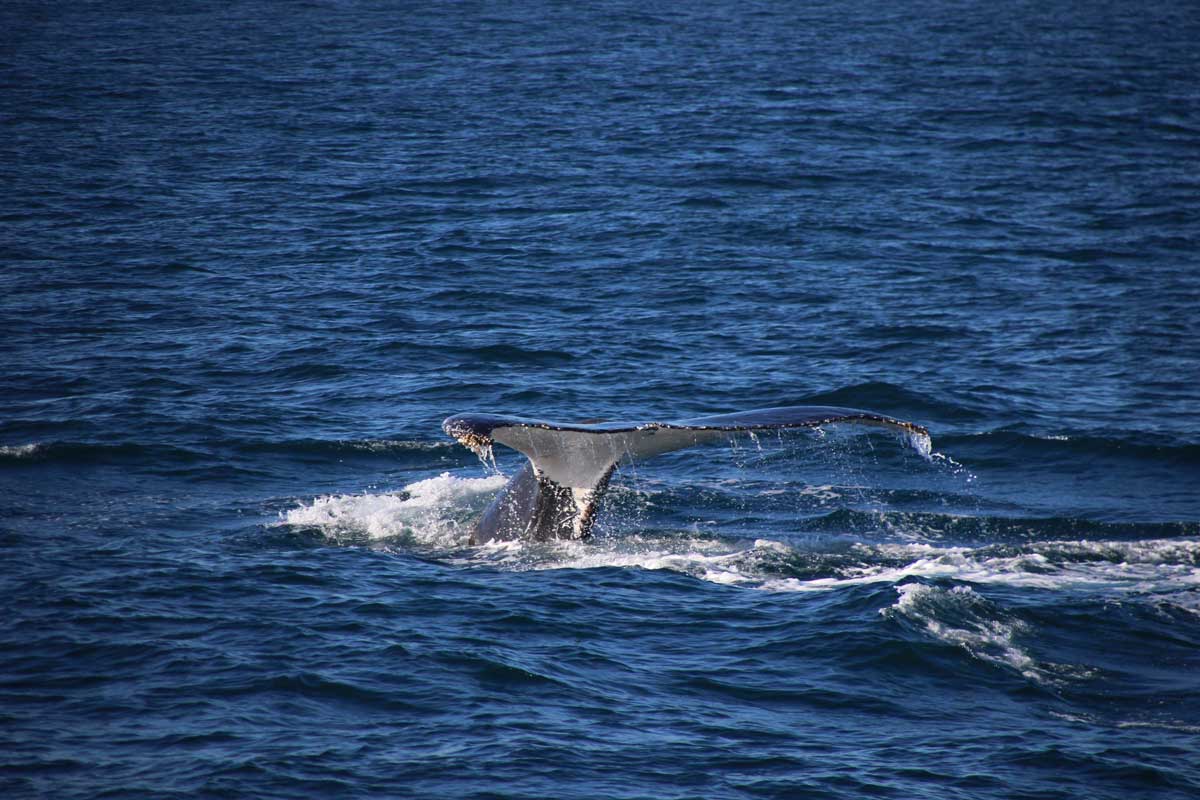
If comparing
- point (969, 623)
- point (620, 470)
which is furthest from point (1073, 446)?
point (969, 623)

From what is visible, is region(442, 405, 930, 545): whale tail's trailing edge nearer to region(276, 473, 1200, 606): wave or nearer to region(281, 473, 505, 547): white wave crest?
region(276, 473, 1200, 606): wave

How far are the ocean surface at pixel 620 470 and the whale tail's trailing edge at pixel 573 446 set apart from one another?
1.00 feet

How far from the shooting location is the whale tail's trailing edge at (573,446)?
952 centimetres

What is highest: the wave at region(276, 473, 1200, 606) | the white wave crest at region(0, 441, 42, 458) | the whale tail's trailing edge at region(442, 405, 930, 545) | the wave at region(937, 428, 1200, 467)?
the whale tail's trailing edge at region(442, 405, 930, 545)

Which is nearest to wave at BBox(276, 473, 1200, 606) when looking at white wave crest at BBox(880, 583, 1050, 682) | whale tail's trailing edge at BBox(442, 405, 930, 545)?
whale tail's trailing edge at BBox(442, 405, 930, 545)

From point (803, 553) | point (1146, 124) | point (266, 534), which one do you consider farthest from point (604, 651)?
point (1146, 124)

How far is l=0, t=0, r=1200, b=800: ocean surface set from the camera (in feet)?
27.9

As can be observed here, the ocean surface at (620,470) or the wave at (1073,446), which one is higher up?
the ocean surface at (620,470)

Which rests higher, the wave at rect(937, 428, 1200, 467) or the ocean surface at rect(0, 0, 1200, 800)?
the ocean surface at rect(0, 0, 1200, 800)

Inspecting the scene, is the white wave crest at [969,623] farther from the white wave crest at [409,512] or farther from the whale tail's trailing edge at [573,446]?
the white wave crest at [409,512]

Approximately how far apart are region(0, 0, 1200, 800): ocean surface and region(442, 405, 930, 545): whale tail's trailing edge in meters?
0.30

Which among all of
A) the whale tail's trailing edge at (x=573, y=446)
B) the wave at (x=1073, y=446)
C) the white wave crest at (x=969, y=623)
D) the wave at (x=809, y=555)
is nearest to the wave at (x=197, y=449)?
the wave at (x=809, y=555)

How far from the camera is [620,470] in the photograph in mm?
15992

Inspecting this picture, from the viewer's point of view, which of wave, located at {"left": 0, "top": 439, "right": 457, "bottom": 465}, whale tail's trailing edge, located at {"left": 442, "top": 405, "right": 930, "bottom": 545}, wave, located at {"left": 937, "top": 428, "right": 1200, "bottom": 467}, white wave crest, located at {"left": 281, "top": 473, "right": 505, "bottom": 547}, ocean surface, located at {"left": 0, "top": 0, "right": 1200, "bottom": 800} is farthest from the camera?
wave, located at {"left": 937, "top": 428, "right": 1200, "bottom": 467}
